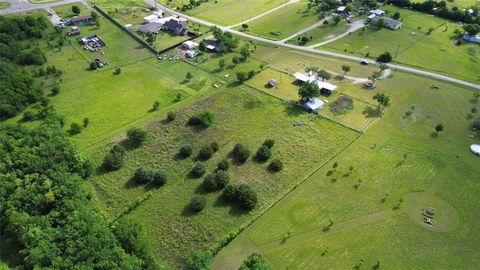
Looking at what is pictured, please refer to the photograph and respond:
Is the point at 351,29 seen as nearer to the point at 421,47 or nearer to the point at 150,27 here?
the point at 421,47

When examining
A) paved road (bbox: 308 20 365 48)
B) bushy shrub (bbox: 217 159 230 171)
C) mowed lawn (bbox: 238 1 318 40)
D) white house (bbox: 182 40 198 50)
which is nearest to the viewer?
bushy shrub (bbox: 217 159 230 171)

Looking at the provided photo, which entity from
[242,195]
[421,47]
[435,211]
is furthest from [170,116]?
[421,47]

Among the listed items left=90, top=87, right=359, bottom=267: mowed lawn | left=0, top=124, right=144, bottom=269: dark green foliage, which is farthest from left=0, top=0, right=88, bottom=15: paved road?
left=90, top=87, right=359, bottom=267: mowed lawn

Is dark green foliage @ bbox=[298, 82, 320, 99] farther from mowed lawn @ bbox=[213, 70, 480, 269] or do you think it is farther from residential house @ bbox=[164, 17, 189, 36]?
residential house @ bbox=[164, 17, 189, 36]

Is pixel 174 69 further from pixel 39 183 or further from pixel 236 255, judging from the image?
pixel 236 255

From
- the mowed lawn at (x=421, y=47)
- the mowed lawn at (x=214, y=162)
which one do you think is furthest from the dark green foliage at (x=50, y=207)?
the mowed lawn at (x=421, y=47)

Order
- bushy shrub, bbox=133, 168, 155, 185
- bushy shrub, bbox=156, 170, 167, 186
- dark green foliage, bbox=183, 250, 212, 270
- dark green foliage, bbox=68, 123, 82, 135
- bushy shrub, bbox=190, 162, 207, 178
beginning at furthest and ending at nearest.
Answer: dark green foliage, bbox=68, 123, 82, 135, bushy shrub, bbox=190, 162, 207, 178, bushy shrub, bbox=133, 168, 155, 185, bushy shrub, bbox=156, 170, 167, 186, dark green foliage, bbox=183, 250, 212, 270

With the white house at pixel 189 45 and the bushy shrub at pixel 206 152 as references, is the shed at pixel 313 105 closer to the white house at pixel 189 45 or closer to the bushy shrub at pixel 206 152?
the bushy shrub at pixel 206 152
